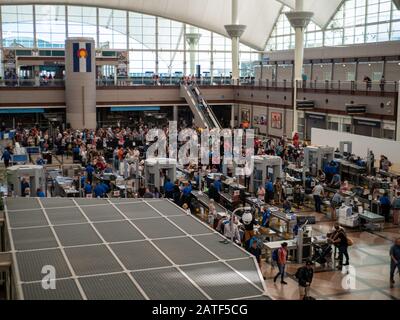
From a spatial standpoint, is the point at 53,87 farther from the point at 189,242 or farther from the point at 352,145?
the point at 189,242

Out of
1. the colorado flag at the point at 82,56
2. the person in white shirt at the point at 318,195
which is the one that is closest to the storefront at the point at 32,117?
the colorado flag at the point at 82,56

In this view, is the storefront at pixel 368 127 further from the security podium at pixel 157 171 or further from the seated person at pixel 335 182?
the security podium at pixel 157 171

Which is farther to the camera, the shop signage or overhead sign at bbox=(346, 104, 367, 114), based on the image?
overhead sign at bbox=(346, 104, 367, 114)

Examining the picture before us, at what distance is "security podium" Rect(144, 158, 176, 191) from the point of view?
19547 mm

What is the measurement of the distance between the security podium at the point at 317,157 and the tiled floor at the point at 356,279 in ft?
30.4

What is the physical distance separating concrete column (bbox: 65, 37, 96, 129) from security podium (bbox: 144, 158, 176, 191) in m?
19.3

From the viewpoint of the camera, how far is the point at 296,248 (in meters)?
13.4

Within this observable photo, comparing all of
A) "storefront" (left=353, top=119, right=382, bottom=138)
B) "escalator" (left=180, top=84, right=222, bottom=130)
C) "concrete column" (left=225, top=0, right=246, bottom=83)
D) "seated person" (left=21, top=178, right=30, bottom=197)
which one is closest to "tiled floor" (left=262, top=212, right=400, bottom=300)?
"seated person" (left=21, top=178, right=30, bottom=197)

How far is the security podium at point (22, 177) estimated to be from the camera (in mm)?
17797

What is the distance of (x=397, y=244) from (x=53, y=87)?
103ft

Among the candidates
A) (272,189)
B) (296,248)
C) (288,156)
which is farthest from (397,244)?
(288,156)

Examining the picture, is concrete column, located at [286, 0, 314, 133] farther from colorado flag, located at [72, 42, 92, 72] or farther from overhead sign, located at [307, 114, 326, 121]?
colorado flag, located at [72, 42, 92, 72]

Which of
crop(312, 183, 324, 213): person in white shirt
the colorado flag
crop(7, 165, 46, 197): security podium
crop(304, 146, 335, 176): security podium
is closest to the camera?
crop(7, 165, 46, 197): security podium
